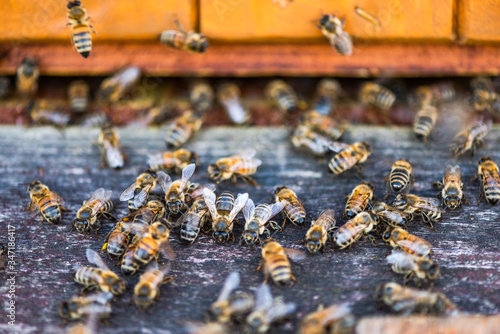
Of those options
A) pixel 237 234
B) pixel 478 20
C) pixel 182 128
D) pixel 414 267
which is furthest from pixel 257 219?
pixel 478 20

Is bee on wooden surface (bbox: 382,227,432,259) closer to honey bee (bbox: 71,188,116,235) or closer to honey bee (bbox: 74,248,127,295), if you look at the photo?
honey bee (bbox: 74,248,127,295)

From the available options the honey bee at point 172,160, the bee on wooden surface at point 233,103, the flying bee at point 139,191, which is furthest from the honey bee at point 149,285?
the bee on wooden surface at point 233,103

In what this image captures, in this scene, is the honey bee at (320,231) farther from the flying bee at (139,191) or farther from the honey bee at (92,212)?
the honey bee at (92,212)

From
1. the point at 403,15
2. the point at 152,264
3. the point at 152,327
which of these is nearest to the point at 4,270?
the point at 152,264

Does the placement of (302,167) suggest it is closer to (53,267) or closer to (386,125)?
(386,125)

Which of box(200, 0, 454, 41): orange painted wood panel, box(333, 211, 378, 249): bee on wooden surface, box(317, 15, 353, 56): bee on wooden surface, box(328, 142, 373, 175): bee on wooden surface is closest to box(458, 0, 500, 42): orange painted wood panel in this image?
box(200, 0, 454, 41): orange painted wood panel

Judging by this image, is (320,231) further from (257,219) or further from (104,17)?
(104,17)
